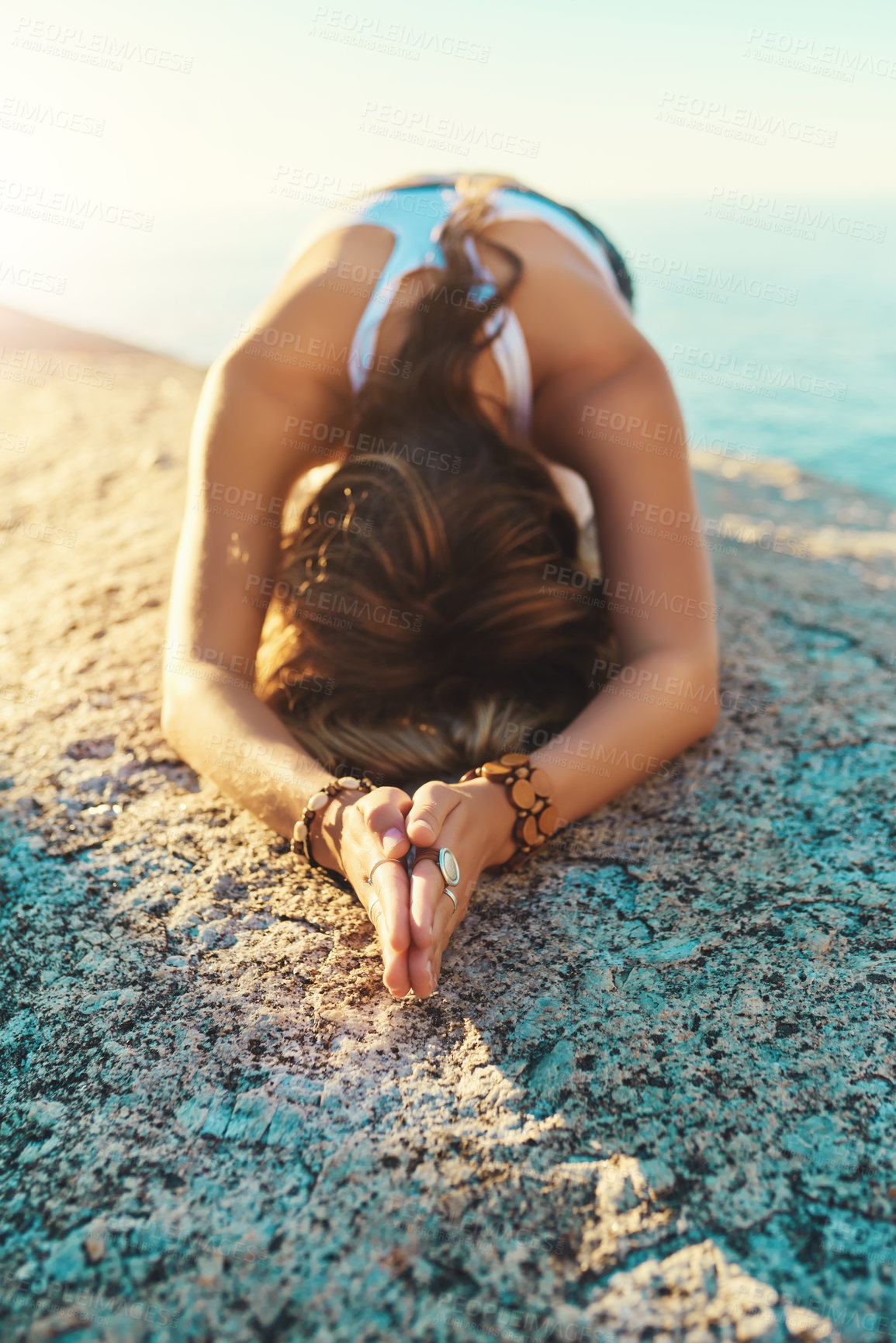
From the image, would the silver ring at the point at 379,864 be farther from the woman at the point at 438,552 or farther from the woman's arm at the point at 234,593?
the woman's arm at the point at 234,593

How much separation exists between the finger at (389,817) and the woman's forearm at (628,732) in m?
0.30

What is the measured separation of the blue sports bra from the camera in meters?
2.07

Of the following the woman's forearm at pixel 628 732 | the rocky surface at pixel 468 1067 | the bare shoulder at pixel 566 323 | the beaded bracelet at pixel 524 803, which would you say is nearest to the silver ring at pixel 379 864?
the rocky surface at pixel 468 1067

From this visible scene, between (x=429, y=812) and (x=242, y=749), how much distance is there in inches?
18.3

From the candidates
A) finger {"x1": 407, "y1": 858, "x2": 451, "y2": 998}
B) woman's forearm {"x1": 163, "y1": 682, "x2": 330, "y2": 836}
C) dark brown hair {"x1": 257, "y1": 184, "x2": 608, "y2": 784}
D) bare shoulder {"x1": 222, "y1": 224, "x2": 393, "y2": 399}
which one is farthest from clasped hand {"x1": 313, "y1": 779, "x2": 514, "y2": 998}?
bare shoulder {"x1": 222, "y1": 224, "x2": 393, "y2": 399}

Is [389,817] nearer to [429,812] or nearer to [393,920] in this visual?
[429,812]

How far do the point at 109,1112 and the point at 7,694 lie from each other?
48.2 inches

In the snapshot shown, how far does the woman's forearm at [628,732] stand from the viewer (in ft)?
5.24

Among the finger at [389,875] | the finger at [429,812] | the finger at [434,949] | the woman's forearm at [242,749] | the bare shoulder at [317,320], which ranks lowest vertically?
the woman's forearm at [242,749]

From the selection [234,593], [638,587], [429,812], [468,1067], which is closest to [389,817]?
[429,812]

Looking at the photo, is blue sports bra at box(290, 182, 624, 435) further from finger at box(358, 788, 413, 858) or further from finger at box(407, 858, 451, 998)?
finger at box(407, 858, 451, 998)

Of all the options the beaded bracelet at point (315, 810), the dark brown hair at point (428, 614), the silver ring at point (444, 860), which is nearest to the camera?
the silver ring at point (444, 860)

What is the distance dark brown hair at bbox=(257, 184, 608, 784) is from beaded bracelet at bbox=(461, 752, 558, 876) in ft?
0.53

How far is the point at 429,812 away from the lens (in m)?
1.35
